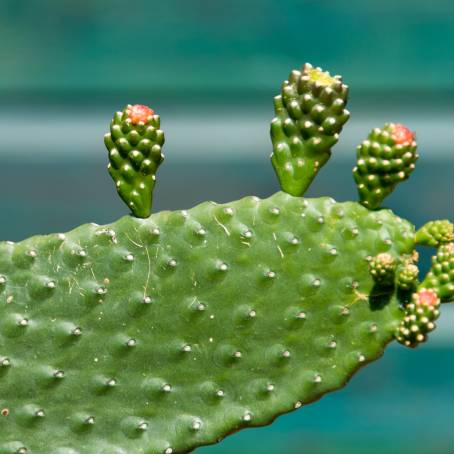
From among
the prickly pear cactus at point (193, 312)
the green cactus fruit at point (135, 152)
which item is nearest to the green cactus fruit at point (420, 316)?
the prickly pear cactus at point (193, 312)

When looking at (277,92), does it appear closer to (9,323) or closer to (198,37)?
(198,37)

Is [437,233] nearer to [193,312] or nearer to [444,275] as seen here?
[444,275]

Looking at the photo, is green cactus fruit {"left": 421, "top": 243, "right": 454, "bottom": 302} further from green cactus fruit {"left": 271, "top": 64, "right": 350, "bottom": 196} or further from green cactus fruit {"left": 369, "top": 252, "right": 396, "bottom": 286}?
green cactus fruit {"left": 271, "top": 64, "right": 350, "bottom": 196}

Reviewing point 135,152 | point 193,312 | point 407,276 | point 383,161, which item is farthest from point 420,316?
point 135,152

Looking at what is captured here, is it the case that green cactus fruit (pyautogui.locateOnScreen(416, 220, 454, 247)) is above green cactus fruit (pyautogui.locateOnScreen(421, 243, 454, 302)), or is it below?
above

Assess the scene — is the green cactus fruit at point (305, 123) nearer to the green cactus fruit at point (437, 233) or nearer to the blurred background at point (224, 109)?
the green cactus fruit at point (437, 233)

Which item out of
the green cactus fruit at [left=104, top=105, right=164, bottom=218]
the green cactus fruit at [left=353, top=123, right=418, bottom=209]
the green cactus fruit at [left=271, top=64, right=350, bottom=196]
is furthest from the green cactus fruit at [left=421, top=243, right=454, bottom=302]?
the green cactus fruit at [left=104, top=105, right=164, bottom=218]
